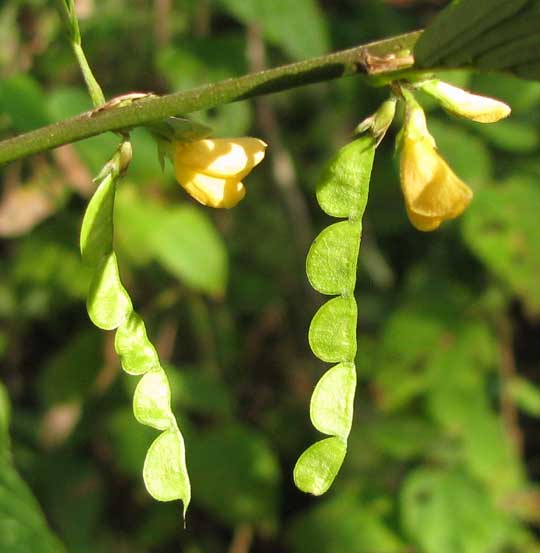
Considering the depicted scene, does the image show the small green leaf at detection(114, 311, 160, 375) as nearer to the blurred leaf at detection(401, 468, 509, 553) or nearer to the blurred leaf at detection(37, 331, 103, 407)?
the blurred leaf at detection(401, 468, 509, 553)

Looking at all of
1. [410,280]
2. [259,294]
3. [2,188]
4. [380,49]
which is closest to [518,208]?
[410,280]

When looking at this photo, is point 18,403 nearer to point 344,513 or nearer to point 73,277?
point 73,277

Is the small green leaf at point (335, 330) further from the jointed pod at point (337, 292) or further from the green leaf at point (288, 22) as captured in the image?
the green leaf at point (288, 22)

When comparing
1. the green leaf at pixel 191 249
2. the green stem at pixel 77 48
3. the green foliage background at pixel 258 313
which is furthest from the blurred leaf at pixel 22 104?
the green leaf at pixel 191 249

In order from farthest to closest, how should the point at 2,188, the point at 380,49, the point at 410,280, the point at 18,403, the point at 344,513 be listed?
the point at 18,403
the point at 410,280
the point at 2,188
the point at 344,513
the point at 380,49

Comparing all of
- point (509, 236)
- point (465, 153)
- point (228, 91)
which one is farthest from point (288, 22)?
point (228, 91)
